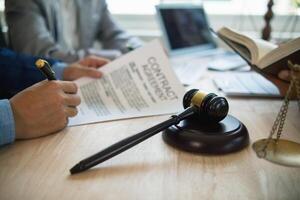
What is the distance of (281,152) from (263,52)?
402mm

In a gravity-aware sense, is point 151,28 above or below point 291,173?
below

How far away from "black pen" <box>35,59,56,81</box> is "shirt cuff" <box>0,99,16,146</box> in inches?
3.5

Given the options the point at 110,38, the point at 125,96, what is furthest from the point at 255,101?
the point at 110,38

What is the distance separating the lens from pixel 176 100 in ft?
2.56

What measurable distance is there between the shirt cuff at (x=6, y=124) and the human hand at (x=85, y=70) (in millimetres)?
307

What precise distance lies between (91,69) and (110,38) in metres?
0.84

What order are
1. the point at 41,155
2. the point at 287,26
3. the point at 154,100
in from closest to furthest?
the point at 41,155 < the point at 154,100 < the point at 287,26

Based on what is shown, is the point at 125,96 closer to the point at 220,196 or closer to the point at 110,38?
the point at 220,196

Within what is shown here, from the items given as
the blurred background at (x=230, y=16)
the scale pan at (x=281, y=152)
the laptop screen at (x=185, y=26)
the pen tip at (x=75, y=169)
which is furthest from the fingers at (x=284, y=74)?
the blurred background at (x=230, y=16)

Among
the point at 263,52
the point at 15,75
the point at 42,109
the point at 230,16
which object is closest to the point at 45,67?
the point at 42,109

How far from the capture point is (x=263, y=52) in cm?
81

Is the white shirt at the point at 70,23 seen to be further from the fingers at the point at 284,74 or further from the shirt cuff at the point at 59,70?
the fingers at the point at 284,74

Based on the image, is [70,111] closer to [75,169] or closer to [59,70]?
[75,169]

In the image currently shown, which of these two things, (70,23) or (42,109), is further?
(70,23)
